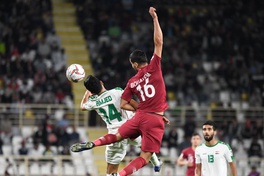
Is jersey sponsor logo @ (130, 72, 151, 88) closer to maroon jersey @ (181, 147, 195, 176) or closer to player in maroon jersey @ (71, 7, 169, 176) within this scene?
player in maroon jersey @ (71, 7, 169, 176)

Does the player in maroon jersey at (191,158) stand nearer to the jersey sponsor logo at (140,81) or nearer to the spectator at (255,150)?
the jersey sponsor logo at (140,81)

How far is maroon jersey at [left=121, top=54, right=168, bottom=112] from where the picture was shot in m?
12.7

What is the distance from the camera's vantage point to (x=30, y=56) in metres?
26.7

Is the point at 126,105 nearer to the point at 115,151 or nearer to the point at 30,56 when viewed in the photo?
the point at 115,151

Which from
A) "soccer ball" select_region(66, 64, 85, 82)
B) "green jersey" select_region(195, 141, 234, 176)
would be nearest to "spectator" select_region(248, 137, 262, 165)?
"green jersey" select_region(195, 141, 234, 176)

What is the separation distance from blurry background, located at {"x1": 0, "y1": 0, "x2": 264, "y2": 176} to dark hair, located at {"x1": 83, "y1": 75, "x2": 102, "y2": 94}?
321 inches

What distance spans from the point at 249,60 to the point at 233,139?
15.2ft

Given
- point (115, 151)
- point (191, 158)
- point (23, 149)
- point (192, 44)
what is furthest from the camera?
point (192, 44)

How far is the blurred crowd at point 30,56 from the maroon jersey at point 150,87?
12.8 meters

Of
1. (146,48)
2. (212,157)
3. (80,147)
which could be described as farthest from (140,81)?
(146,48)

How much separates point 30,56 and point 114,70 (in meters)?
2.81

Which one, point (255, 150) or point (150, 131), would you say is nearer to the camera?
point (150, 131)

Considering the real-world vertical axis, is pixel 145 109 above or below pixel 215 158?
above

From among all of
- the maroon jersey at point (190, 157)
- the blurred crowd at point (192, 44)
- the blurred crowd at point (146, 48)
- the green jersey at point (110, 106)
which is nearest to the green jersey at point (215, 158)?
the green jersey at point (110, 106)
